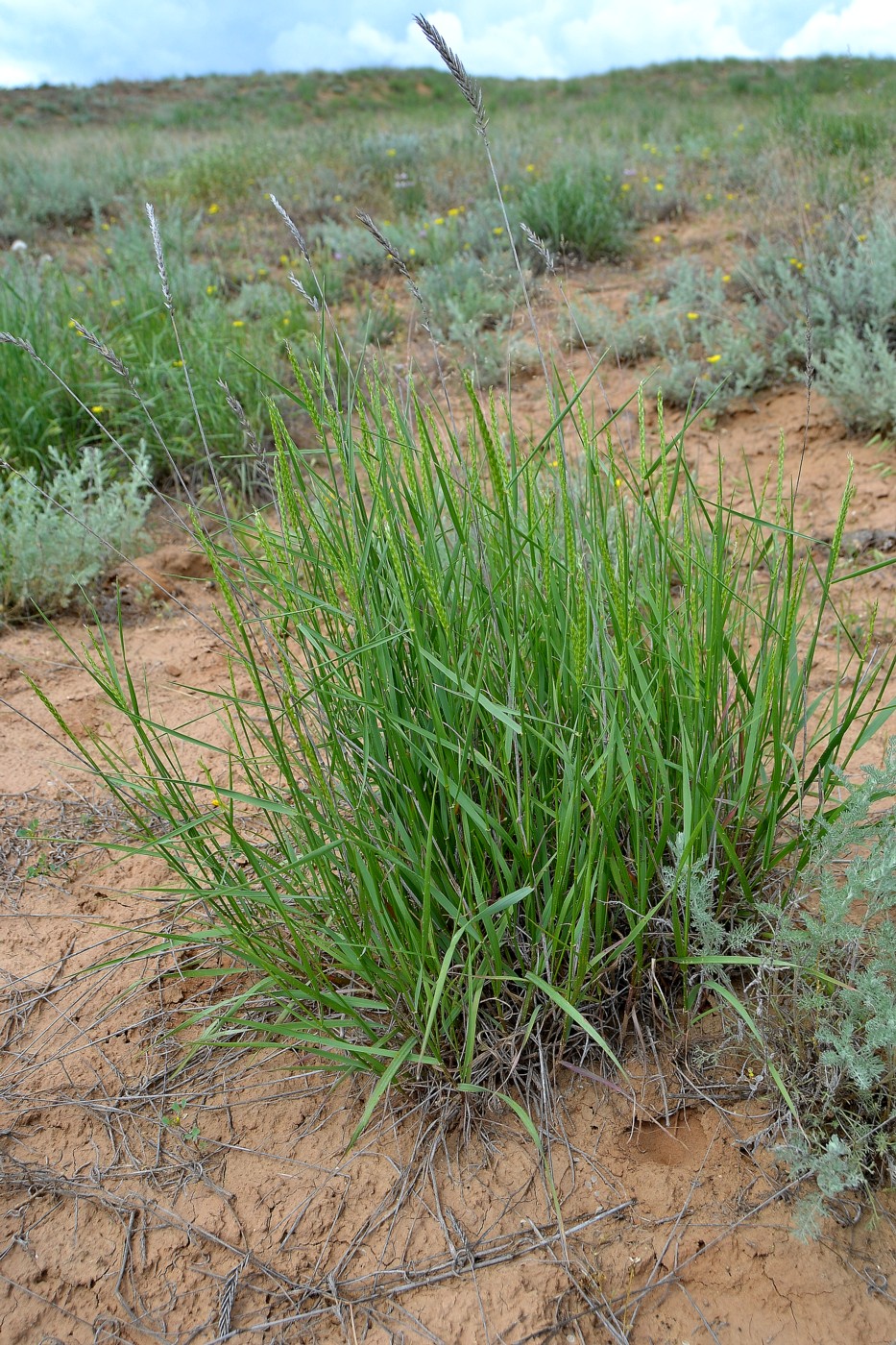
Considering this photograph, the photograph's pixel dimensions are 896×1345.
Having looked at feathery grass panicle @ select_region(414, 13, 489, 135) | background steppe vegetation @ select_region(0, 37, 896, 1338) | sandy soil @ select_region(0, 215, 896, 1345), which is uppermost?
feathery grass panicle @ select_region(414, 13, 489, 135)

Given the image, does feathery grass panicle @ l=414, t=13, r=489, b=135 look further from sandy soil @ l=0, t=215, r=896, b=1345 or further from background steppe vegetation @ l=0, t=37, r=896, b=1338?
sandy soil @ l=0, t=215, r=896, b=1345

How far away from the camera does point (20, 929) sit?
2039mm

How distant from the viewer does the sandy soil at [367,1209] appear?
1286 millimetres

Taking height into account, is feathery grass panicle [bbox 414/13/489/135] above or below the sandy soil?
above

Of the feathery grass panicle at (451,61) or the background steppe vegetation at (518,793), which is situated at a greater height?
the feathery grass panicle at (451,61)

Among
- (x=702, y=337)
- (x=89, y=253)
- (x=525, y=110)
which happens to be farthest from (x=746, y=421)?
(x=525, y=110)

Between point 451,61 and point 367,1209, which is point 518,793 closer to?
point 367,1209

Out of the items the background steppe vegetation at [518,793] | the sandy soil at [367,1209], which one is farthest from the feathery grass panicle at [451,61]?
the sandy soil at [367,1209]

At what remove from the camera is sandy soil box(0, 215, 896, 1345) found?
129 centimetres

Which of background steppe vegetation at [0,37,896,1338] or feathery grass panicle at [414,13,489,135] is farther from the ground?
feathery grass panicle at [414,13,489,135]

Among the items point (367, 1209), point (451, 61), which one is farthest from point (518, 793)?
point (451, 61)

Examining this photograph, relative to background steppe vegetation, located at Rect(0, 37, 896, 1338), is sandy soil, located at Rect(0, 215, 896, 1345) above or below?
below

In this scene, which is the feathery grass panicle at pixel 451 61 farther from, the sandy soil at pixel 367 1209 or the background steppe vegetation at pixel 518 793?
the sandy soil at pixel 367 1209

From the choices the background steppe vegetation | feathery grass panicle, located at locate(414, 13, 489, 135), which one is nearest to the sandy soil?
the background steppe vegetation
